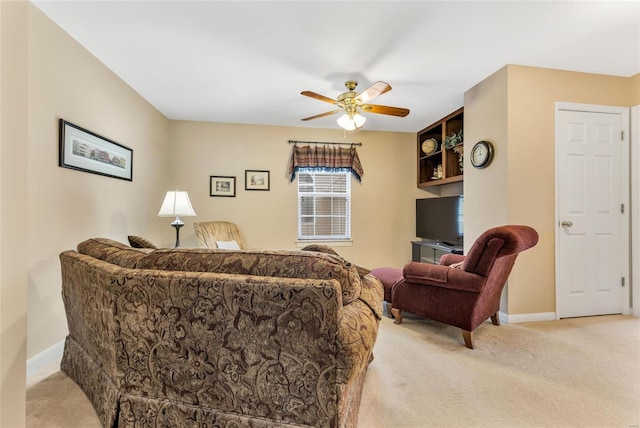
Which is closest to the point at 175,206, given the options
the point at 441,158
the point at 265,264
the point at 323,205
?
the point at 265,264

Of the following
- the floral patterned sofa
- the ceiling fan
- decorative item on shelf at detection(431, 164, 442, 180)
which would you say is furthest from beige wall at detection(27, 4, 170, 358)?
decorative item on shelf at detection(431, 164, 442, 180)

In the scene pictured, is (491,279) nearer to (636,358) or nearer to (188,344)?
(636,358)

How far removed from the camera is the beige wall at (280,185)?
13.2 ft

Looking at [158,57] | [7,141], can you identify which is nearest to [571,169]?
[7,141]

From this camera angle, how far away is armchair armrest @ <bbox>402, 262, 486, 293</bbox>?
205 cm

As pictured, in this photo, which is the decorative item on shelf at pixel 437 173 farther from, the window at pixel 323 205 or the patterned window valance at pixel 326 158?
the window at pixel 323 205

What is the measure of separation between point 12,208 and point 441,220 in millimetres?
3978

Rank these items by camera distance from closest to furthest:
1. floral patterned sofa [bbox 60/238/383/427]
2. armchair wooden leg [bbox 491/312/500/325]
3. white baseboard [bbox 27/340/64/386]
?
floral patterned sofa [bbox 60/238/383/427], white baseboard [bbox 27/340/64/386], armchair wooden leg [bbox 491/312/500/325]

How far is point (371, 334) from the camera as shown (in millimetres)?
1152

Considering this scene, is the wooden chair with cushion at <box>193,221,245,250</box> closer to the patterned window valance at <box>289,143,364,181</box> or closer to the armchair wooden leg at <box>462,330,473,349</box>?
the patterned window valance at <box>289,143,364,181</box>

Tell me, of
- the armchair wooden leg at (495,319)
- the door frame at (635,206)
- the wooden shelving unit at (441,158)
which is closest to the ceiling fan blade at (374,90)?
the wooden shelving unit at (441,158)

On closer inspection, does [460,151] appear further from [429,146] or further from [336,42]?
[336,42]

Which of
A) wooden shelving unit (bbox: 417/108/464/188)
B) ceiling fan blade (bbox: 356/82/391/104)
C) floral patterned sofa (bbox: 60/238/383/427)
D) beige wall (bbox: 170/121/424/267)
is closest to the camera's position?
floral patterned sofa (bbox: 60/238/383/427)

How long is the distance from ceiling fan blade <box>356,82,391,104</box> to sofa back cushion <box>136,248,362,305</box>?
1.67 metres
